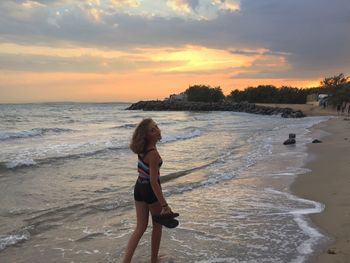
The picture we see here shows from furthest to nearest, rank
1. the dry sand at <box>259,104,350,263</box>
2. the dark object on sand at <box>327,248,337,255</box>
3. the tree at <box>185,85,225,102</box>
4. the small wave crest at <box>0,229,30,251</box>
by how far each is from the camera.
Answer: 1. the tree at <box>185,85,225,102</box>
2. the small wave crest at <box>0,229,30,251</box>
3. the dry sand at <box>259,104,350,263</box>
4. the dark object on sand at <box>327,248,337,255</box>

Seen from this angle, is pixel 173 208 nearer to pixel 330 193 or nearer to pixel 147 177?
pixel 330 193

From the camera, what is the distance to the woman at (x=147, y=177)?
5023 millimetres

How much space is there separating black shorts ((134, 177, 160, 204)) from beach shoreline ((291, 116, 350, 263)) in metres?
2.14

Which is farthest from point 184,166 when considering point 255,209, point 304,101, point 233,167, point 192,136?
point 304,101

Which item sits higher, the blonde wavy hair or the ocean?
the blonde wavy hair

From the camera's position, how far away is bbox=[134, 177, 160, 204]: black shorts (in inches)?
202

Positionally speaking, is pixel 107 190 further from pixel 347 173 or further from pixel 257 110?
pixel 257 110

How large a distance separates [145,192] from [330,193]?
18.7ft

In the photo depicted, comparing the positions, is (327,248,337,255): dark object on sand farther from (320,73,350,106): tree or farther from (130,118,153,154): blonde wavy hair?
(320,73,350,106): tree

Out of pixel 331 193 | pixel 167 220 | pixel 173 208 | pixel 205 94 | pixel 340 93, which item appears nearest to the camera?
pixel 167 220

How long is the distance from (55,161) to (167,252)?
1020cm

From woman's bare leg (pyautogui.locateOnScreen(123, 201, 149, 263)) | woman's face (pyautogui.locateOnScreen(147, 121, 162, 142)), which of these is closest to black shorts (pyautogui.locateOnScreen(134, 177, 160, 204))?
woman's bare leg (pyautogui.locateOnScreen(123, 201, 149, 263))

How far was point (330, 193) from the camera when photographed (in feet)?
31.4

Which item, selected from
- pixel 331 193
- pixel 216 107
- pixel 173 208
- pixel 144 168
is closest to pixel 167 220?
pixel 144 168
